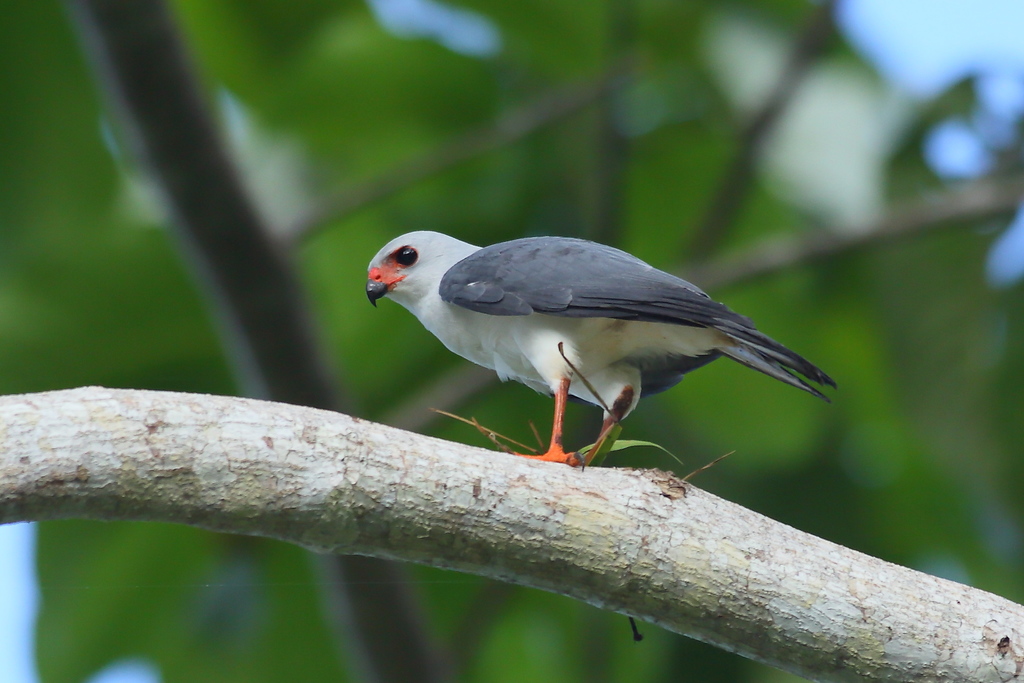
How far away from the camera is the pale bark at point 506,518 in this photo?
166 centimetres

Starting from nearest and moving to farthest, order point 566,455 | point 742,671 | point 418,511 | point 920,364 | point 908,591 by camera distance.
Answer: point 418,511
point 908,591
point 566,455
point 920,364
point 742,671

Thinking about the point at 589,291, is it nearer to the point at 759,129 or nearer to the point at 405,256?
the point at 405,256

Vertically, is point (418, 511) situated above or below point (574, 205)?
below

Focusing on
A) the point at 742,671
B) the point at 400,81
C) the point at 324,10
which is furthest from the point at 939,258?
the point at 324,10

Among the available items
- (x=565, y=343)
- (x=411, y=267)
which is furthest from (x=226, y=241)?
(x=565, y=343)

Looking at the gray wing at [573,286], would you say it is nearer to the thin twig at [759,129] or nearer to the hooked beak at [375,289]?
the hooked beak at [375,289]

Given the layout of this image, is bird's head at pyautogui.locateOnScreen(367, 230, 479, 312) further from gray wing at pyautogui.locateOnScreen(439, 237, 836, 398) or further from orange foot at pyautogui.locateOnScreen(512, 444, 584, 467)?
orange foot at pyautogui.locateOnScreen(512, 444, 584, 467)

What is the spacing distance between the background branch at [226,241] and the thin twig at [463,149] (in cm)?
30

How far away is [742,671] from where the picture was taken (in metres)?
6.83

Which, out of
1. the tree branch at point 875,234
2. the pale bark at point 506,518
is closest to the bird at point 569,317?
the pale bark at point 506,518

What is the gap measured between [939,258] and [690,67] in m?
2.05

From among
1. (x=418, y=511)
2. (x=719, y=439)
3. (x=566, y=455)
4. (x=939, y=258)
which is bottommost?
(x=418, y=511)

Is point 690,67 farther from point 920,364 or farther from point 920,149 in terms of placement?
point 920,364

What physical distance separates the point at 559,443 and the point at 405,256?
0.57 metres
